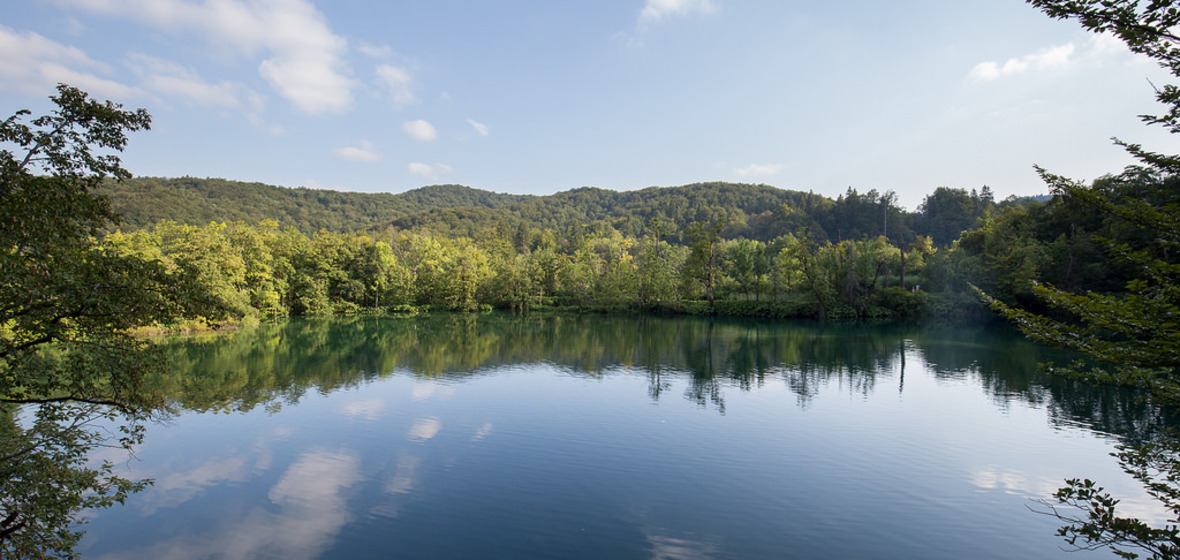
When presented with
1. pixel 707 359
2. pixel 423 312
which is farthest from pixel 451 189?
pixel 707 359

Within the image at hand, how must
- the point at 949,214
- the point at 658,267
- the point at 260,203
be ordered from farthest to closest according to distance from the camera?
1. the point at 260,203
2. the point at 949,214
3. the point at 658,267

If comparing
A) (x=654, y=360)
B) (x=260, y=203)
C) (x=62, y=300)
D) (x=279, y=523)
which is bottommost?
(x=279, y=523)

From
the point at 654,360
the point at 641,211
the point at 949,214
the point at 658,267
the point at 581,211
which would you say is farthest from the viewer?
the point at 581,211

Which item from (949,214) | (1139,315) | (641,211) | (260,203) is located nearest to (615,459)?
(1139,315)

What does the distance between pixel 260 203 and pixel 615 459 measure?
108m

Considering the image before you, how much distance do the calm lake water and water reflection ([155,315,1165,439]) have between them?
0.63ft

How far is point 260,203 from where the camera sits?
98.4m

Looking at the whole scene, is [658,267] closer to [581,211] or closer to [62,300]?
[62,300]

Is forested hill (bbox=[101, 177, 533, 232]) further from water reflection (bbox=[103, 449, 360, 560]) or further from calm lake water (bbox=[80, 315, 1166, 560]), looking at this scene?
water reflection (bbox=[103, 449, 360, 560])

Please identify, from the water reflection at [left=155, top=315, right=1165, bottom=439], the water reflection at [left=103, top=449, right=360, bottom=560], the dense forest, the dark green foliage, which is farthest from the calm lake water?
the dark green foliage

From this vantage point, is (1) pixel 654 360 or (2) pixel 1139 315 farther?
(1) pixel 654 360

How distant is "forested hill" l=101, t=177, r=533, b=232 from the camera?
6178 centimetres

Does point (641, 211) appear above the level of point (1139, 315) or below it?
above

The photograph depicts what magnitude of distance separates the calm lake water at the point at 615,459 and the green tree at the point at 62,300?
2.48m
